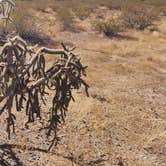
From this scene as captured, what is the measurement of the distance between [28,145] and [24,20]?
37.4 ft

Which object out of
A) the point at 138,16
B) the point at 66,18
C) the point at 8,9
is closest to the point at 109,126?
the point at 8,9

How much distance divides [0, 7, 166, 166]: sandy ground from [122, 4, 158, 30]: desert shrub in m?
7.03

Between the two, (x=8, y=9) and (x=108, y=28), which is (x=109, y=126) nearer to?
(x=8, y=9)

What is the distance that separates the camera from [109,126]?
10672mm

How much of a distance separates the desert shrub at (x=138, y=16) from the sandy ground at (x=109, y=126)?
7.03 meters

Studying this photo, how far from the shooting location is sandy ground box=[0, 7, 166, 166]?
9.18m

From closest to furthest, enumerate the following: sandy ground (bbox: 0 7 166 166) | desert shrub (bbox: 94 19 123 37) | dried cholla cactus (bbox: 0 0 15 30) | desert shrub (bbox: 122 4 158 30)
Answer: dried cholla cactus (bbox: 0 0 15 30)
sandy ground (bbox: 0 7 166 166)
desert shrub (bbox: 94 19 123 37)
desert shrub (bbox: 122 4 158 30)

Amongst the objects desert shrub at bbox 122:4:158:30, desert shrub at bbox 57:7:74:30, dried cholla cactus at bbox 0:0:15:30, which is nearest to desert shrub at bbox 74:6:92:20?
desert shrub at bbox 57:7:74:30

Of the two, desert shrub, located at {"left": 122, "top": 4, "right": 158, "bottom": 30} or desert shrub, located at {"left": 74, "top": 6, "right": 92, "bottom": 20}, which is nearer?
desert shrub, located at {"left": 122, "top": 4, "right": 158, "bottom": 30}

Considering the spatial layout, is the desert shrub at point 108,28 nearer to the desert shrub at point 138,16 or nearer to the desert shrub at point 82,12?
the desert shrub at point 138,16

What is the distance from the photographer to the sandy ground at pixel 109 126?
9180 mm

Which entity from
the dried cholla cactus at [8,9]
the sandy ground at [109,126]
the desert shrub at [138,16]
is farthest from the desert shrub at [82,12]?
the dried cholla cactus at [8,9]

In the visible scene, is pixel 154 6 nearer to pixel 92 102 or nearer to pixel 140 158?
pixel 92 102

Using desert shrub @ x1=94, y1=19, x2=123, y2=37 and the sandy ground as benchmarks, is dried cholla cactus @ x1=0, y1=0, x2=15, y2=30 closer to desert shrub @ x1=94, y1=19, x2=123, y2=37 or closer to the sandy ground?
the sandy ground
